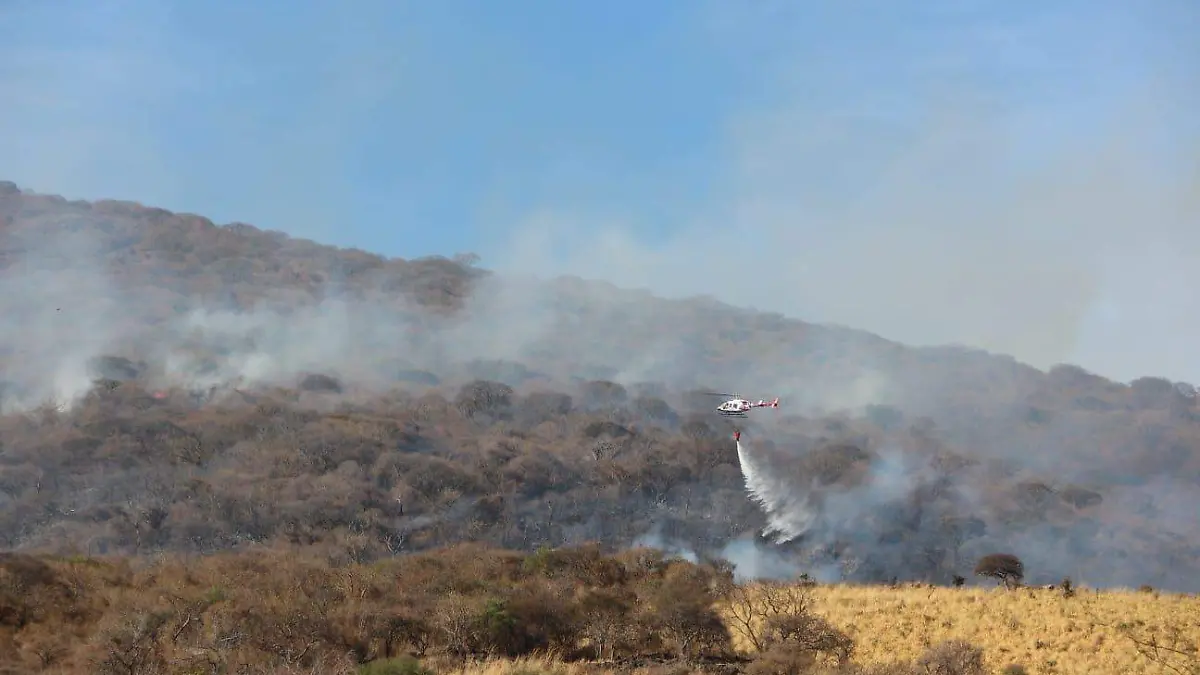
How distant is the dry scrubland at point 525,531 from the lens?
41.4 meters

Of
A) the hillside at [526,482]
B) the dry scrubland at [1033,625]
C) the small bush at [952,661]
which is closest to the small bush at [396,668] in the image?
the small bush at [952,661]

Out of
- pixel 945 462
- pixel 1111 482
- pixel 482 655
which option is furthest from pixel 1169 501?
pixel 482 655

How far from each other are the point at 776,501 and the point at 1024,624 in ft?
287

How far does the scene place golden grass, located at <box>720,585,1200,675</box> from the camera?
39.1 meters

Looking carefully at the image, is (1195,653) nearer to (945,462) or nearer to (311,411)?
(945,462)

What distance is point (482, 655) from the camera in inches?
1738

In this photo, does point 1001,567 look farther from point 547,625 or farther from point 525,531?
point 525,531

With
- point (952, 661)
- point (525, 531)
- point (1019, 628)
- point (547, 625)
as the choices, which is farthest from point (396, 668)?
point (525, 531)

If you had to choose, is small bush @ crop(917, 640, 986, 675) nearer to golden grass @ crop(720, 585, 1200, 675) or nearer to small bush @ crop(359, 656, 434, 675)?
golden grass @ crop(720, 585, 1200, 675)

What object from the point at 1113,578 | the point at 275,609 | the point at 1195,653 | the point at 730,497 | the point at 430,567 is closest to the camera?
the point at 1195,653

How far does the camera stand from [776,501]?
130 metres

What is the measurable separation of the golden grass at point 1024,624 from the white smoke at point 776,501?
6126 cm

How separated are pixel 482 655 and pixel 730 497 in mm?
87049

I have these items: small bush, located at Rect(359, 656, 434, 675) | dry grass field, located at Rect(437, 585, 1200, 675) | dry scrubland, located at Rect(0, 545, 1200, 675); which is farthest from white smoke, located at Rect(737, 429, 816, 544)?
small bush, located at Rect(359, 656, 434, 675)
